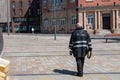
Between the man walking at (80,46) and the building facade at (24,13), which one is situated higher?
the building facade at (24,13)

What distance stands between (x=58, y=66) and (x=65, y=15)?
62.8m

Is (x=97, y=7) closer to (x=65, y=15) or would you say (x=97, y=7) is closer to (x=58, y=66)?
(x=65, y=15)

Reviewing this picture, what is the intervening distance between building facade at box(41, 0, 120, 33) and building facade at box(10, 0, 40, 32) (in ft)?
107

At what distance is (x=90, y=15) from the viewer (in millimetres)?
69438

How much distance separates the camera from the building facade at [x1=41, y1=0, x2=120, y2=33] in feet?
221

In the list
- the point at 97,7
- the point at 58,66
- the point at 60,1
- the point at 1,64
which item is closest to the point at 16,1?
the point at 60,1

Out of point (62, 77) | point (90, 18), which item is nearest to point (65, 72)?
point (62, 77)

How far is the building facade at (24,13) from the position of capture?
109438 mm

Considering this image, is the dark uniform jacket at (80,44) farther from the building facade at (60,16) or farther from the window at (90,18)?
the building facade at (60,16)

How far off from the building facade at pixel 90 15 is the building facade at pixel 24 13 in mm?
32464

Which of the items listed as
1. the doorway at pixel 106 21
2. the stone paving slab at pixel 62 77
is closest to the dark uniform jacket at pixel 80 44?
the stone paving slab at pixel 62 77

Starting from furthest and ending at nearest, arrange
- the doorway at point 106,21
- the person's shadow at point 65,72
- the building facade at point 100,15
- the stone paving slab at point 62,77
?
the doorway at point 106,21, the building facade at point 100,15, the person's shadow at point 65,72, the stone paving slab at point 62,77

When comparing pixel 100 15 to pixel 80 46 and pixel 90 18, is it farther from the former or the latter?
pixel 80 46

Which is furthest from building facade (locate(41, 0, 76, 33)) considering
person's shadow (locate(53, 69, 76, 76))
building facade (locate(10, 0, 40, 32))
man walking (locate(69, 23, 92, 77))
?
man walking (locate(69, 23, 92, 77))
